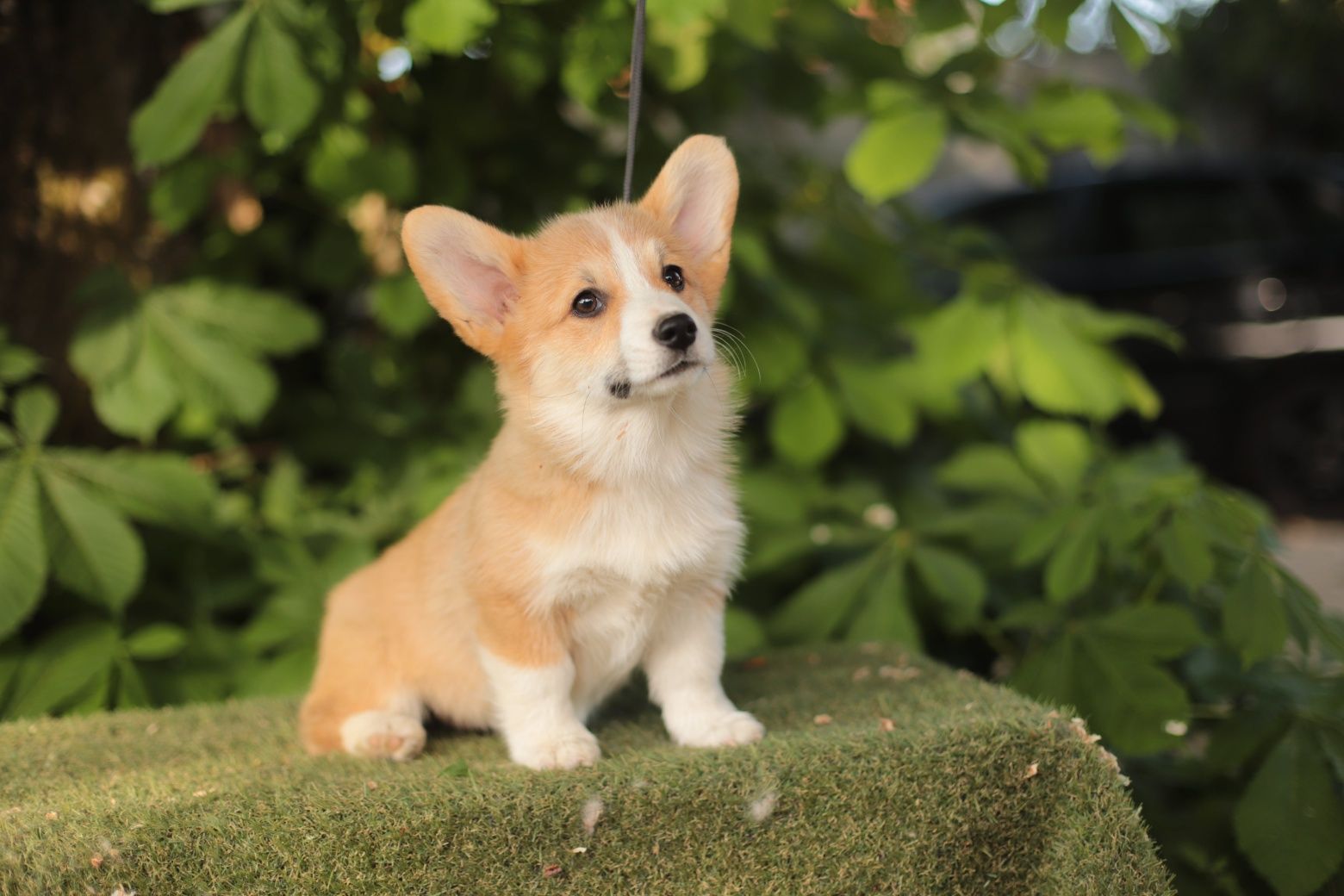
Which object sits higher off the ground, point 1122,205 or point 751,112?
point 751,112

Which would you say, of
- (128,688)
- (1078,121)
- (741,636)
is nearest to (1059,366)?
(1078,121)

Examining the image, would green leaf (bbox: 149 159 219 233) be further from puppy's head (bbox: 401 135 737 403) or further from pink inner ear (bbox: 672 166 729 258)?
pink inner ear (bbox: 672 166 729 258)

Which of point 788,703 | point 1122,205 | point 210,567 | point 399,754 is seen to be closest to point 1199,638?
point 788,703

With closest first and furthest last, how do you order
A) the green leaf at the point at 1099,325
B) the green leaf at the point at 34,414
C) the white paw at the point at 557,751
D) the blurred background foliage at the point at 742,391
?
the white paw at the point at 557,751 < the blurred background foliage at the point at 742,391 < the green leaf at the point at 34,414 < the green leaf at the point at 1099,325

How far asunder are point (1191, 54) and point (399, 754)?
36.5 ft

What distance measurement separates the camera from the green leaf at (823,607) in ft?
11.0

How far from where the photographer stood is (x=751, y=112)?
5.09 metres

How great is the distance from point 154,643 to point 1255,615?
2.83m

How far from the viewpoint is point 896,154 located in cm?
309

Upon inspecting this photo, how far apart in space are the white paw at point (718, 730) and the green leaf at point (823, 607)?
3.80ft

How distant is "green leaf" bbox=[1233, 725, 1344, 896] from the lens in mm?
2314

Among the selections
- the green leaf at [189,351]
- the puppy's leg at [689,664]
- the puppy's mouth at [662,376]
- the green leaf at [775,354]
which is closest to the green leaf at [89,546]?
the green leaf at [189,351]

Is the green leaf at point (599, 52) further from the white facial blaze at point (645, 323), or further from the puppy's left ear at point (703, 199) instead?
the white facial blaze at point (645, 323)

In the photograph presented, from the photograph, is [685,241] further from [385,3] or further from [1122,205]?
[1122,205]
